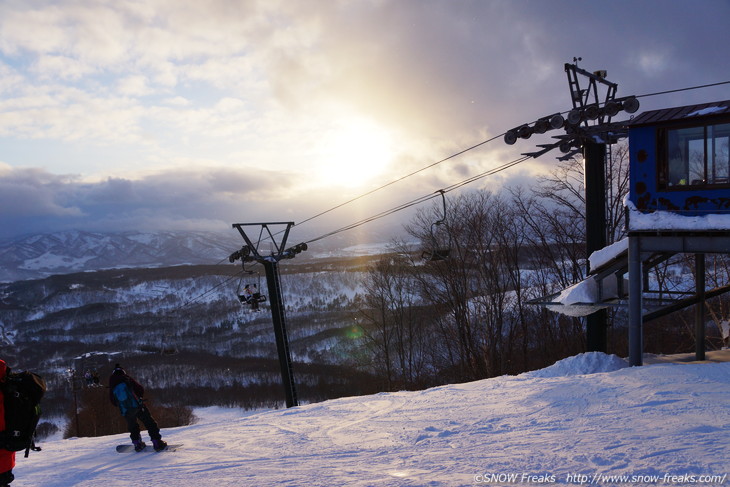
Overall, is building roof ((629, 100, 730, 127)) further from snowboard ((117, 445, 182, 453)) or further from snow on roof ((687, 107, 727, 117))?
snowboard ((117, 445, 182, 453))

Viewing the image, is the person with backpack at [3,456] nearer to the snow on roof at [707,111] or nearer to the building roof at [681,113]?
the building roof at [681,113]

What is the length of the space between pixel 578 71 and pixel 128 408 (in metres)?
14.5

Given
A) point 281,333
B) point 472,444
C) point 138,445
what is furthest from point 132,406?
point 281,333

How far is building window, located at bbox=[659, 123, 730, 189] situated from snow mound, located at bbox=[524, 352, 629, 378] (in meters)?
4.82

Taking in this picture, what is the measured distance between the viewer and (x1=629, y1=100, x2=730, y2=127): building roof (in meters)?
9.95

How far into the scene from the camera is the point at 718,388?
7.80 metres

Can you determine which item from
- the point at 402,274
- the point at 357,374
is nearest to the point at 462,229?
the point at 402,274

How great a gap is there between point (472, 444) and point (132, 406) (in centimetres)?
577

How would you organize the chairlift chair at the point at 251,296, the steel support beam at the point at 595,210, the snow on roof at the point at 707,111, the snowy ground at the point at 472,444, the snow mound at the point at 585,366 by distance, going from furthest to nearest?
the chairlift chair at the point at 251,296 < the steel support beam at the point at 595,210 < the snow mound at the point at 585,366 < the snow on roof at the point at 707,111 < the snowy ground at the point at 472,444

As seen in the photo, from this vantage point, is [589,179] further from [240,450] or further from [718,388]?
[240,450]

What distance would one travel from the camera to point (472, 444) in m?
6.07

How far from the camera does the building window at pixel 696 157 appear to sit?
10.0m

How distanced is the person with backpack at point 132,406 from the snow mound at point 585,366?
9139mm

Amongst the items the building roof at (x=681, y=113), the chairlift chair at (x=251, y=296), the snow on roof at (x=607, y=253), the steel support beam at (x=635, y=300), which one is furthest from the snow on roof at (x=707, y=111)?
the chairlift chair at (x=251, y=296)
